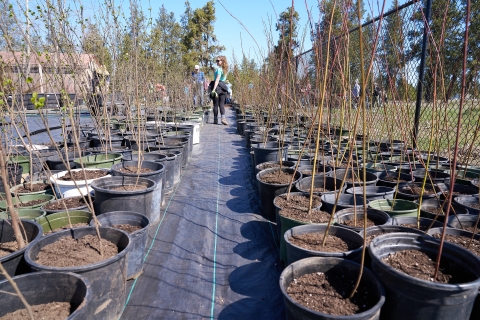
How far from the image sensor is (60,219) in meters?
2.21

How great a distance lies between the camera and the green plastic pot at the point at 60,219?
214 cm

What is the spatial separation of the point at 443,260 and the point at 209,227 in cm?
170

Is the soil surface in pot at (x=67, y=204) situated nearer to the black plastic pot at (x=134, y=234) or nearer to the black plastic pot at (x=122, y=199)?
the black plastic pot at (x=122, y=199)

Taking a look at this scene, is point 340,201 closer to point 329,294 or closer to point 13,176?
point 329,294

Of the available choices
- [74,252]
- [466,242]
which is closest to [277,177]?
[466,242]

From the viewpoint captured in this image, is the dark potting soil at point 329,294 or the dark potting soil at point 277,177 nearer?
the dark potting soil at point 329,294

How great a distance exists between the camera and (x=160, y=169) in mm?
2949

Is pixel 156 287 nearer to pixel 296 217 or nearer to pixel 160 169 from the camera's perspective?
pixel 296 217

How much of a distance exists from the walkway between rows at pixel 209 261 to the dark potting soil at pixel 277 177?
1.00ft

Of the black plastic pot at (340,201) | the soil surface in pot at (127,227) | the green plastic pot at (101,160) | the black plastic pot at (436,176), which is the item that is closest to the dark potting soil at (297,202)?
the black plastic pot at (340,201)

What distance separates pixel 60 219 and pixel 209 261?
1043 mm

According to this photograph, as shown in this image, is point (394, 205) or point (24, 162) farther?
point (24, 162)

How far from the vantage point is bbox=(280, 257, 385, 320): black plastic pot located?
1236 mm

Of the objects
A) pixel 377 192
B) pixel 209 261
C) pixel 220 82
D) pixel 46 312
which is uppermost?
pixel 220 82
